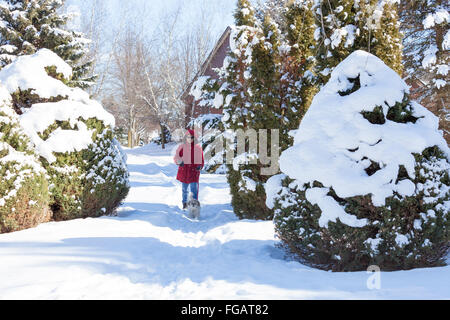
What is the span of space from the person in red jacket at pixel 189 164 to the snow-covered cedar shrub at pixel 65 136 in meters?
2.15

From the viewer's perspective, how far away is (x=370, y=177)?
139 inches

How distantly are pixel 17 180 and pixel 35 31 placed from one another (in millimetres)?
15792

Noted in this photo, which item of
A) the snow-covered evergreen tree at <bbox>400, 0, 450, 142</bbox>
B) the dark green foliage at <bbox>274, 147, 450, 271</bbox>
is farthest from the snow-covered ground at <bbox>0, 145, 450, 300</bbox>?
the snow-covered evergreen tree at <bbox>400, 0, 450, 142</bbox>

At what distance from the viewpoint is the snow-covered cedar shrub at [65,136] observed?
6129 millimetres

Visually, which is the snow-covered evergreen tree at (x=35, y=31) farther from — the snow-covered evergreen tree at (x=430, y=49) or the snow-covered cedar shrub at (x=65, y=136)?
the snow-covered evergreen tree at (x=430, y=49)

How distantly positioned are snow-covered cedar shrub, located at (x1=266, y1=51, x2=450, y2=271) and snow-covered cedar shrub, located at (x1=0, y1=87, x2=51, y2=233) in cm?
397

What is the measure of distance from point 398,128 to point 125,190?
18.1 feet

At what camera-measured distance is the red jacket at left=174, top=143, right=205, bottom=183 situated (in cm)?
890

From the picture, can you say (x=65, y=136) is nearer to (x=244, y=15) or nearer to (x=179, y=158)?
(x=179, y=158)

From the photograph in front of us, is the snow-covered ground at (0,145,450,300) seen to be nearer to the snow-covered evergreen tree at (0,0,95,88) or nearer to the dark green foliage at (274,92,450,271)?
the dark green foliage at (274,92,450,271)

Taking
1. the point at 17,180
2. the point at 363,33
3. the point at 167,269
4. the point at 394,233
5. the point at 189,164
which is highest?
the point at 363,33

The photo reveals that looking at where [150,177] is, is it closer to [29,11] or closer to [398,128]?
[29,11]

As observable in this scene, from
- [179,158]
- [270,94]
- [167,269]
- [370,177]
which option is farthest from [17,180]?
[270,94]
